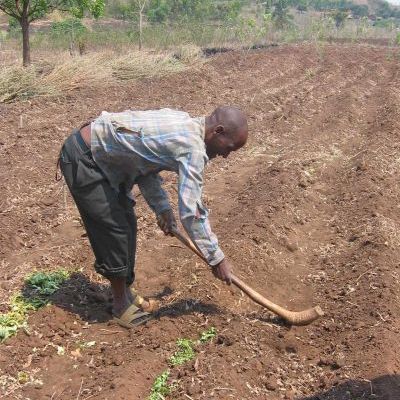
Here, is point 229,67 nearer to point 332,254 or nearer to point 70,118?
point 70,118

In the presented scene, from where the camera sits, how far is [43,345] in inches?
141

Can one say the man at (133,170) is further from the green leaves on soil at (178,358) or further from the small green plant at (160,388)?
the small green plant at (160,388)

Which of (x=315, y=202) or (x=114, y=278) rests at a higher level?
(x=114, y=278)

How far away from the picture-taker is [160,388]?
3166 mm

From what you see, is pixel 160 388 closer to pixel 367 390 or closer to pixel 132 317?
pixel 132 317

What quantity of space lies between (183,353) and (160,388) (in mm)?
357

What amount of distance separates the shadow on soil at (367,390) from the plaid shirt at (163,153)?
1.01 m

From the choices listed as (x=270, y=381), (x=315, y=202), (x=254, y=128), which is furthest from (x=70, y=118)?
(x=270, y=381)

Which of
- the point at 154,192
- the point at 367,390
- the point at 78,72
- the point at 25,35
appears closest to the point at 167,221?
the point at 154,192

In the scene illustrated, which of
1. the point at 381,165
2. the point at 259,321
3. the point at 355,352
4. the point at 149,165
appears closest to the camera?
the point at 149,165

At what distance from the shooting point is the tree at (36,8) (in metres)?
12.2

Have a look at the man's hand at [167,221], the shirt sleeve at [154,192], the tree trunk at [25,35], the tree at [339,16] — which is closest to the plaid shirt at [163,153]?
the shirt sleeve at [154,192]

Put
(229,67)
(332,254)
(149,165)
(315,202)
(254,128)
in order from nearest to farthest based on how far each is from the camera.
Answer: (149,165) < (332,254) < (315,202) < (254,128) < (229,67)

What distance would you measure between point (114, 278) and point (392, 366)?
182 centimetres
